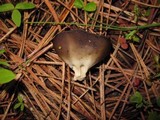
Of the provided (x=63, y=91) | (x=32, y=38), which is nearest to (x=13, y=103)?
(x=63, y=91)

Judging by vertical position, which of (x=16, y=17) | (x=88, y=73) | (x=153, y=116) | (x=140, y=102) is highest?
(x=16, y=17)

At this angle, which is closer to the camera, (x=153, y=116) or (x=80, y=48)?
(x=80, y=48)

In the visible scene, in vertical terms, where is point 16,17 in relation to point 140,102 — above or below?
above

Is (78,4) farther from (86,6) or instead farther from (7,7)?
(7,7)

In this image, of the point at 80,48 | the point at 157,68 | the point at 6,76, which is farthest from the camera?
the point at 157,68

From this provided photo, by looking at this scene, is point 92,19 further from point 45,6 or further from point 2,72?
point 2,72

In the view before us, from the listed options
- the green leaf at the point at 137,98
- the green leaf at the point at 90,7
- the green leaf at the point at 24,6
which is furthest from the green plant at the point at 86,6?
the green leaf at the point at 137,98

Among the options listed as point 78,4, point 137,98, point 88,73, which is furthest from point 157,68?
point 78,4

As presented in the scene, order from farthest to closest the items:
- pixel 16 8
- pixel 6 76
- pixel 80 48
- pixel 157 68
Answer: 1. pixel 157 68
2. pixel 16 8
3. pixel 80 48
4. pixel 6 76

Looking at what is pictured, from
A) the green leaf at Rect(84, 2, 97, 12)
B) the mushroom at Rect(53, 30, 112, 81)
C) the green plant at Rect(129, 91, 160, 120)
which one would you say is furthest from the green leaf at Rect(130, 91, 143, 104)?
the green leaf at Rect(84, 2, 97, 12)
